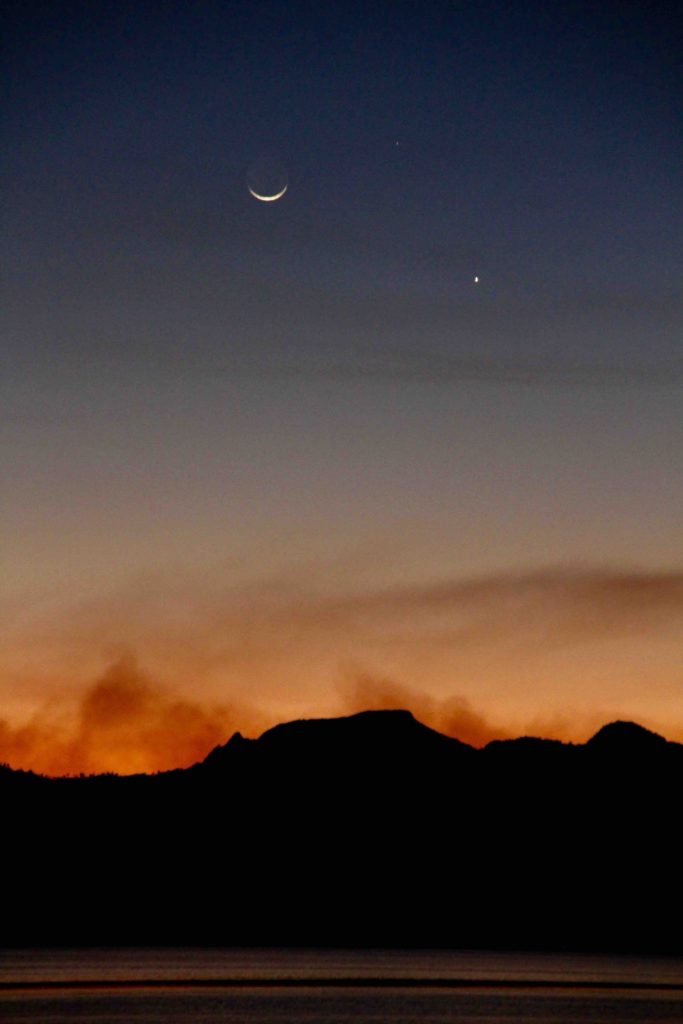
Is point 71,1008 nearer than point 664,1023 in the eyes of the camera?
No

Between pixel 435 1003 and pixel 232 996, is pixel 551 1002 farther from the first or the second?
pixel 232 996

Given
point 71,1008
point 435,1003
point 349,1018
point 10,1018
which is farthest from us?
point 435,1003

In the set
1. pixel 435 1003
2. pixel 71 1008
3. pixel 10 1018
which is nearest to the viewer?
pixel 10 1018

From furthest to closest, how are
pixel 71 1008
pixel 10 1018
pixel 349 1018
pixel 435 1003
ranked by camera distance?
pixel 435 1003
pixel 71 1008
pixel 349 1018
pixel 10 1018

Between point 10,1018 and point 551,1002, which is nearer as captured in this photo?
point 10,1018

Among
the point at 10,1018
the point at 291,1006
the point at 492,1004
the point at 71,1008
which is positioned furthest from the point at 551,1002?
the point at 10,1018

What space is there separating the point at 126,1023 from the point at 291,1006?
28.5 meters

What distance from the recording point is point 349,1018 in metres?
149

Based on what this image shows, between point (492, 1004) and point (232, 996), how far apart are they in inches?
1166

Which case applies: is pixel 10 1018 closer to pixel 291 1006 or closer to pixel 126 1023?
pixel 126 1023

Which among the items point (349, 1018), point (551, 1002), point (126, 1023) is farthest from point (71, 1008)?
point (551, 1002)

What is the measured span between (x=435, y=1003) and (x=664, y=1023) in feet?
141

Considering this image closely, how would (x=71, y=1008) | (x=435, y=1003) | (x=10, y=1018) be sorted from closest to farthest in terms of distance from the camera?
(x=10, y=1018)
(x=71, y=1008)
(x=435, y=1003)

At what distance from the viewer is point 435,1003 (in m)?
181
